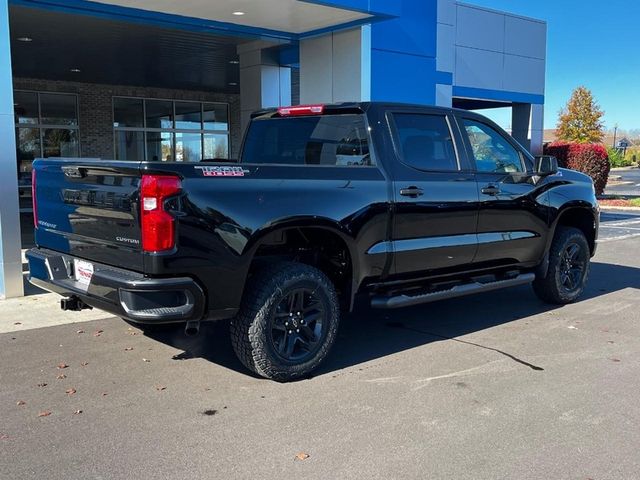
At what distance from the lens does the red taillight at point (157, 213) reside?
395cm

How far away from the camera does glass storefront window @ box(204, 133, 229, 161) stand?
22.5 m

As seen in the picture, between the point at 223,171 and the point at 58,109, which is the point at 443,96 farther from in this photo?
the point at 58,109

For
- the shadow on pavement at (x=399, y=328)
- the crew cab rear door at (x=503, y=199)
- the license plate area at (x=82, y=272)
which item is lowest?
the shadow on pavement at (x=399, y=328)

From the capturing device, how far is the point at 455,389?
4.58 metres

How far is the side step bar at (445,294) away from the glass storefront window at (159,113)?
17.1 m

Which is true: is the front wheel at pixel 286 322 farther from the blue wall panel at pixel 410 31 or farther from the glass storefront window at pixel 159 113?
the glass storefront window at pixel 159 113

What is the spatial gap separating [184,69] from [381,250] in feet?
44.6

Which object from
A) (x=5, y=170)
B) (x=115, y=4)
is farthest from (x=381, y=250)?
(x=115, y=4)

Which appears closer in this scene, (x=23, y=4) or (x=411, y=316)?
(x=411, y=316)

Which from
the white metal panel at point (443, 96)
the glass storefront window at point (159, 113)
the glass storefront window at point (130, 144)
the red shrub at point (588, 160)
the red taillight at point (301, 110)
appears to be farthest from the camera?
the red shrub at point (588, 160)

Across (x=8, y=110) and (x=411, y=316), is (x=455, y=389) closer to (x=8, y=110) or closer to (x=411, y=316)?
(x=411, y=316)

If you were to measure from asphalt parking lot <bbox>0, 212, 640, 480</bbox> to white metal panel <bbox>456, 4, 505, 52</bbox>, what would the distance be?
16.0 m

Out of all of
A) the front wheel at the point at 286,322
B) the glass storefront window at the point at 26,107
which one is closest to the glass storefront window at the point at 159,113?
the glass storefront window at the point at 26,107

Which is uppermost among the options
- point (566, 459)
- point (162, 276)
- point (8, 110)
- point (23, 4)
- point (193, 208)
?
point (23, 4)
